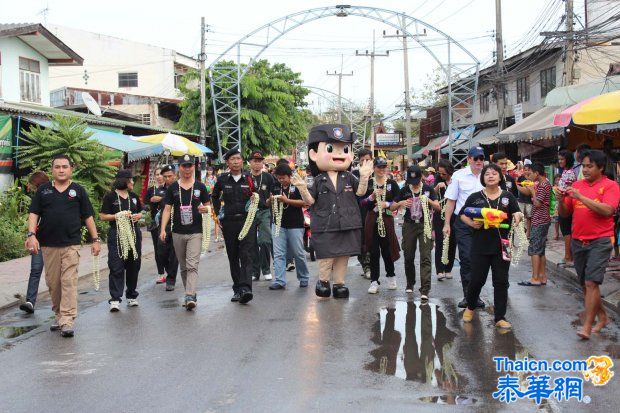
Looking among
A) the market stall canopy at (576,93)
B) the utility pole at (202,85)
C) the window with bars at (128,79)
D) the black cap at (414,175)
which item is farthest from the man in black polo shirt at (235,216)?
the window with bars at (128,79)

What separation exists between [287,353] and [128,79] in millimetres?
43242

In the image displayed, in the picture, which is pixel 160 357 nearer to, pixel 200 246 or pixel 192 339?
pixel 192 339

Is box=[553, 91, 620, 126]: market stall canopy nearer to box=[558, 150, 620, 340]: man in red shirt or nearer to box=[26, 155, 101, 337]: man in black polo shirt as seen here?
box=[558, 150, 620, 340]: man in red shirt

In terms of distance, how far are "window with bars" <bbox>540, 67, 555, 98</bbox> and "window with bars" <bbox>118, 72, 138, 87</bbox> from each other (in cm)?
2698

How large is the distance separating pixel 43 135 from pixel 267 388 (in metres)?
13.2

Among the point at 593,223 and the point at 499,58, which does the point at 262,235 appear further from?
the point at 499,58

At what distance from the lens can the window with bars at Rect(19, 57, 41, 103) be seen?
77.2 feet

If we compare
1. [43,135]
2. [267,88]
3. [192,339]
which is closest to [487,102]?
[267,88]

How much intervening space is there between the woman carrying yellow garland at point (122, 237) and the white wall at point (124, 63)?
3787cm

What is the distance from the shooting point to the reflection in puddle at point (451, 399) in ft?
17.2

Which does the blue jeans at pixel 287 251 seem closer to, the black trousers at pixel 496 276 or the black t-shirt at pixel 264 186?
the black t-shirt at pixel 264 186

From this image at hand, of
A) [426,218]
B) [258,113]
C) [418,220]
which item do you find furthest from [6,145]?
[258,113]

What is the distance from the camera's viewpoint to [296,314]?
868 centimetres

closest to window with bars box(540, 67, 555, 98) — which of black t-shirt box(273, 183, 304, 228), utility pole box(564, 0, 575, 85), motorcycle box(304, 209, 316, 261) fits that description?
utility pole box(564, 0, 575, 85)
